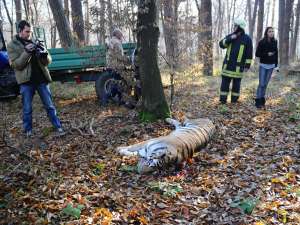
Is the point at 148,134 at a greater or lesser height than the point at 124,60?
lesser

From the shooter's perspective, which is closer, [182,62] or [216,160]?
[216,160]

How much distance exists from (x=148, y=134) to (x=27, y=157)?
2.26 metres

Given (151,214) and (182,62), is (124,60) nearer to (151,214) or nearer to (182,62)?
(182,62)

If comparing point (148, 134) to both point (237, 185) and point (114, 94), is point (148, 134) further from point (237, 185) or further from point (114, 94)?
point (114, 94)

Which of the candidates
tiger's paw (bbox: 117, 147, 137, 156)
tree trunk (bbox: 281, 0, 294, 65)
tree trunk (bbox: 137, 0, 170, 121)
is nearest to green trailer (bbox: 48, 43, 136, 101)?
tree trunk (bbox: 137, 0, 170, 121)

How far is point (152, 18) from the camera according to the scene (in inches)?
269

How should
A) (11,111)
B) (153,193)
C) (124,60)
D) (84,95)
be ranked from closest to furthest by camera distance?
(153,193) → (124,60) → (11,111) → (84,95)

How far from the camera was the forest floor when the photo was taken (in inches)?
161

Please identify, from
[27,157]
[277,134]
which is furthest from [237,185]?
[27,157]

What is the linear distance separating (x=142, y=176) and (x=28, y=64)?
2925 millimetres

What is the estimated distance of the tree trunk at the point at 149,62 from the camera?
22.4ft

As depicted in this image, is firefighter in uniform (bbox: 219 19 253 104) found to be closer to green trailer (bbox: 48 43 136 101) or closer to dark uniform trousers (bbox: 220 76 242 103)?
dark uniform trousers (bbox: 220 76 242 103)

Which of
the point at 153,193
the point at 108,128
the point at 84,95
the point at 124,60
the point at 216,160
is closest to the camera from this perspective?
the point at 153,193

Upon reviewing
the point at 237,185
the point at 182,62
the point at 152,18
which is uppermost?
the point at 152,18
